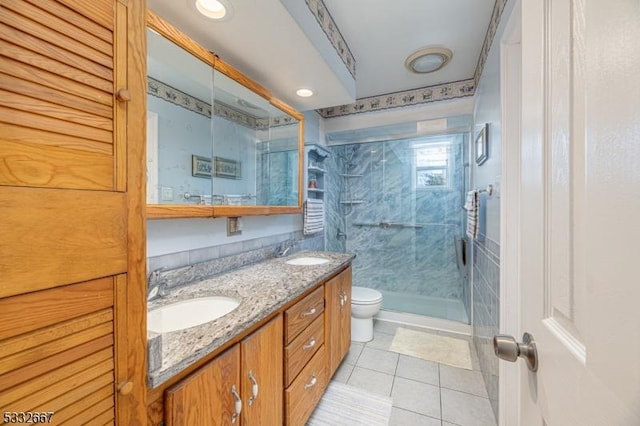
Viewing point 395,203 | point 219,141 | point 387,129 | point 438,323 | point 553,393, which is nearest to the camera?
point 553,393

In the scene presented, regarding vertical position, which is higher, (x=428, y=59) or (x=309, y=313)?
(x=428, y=59)

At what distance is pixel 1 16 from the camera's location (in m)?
0.36

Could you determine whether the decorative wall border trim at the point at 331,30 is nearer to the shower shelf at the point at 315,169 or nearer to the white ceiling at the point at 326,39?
the white ceiling at the point at 326,39

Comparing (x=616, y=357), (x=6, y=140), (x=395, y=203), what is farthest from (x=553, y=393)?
(x=395, y=203)

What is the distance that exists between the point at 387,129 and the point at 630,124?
265cm

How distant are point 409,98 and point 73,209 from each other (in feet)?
9.25

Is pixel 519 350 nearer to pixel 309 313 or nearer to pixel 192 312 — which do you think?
pixel 309 313

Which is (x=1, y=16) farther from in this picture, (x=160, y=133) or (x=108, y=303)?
(x=160, y=133)

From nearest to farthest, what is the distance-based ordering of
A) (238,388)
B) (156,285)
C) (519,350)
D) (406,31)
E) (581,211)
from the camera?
1. (581,211)
2. (519,350)
3. (238,388)
4. (156,285)
5. (406,31)

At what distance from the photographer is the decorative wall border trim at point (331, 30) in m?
1.36

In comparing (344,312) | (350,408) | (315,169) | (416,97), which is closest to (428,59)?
(416,97)

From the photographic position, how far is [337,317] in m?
1.75

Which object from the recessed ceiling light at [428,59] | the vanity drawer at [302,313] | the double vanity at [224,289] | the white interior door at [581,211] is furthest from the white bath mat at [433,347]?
the recessed ceiling light at [428,59]

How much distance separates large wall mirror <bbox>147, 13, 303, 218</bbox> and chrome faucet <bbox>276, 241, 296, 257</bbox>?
12.6 inches
